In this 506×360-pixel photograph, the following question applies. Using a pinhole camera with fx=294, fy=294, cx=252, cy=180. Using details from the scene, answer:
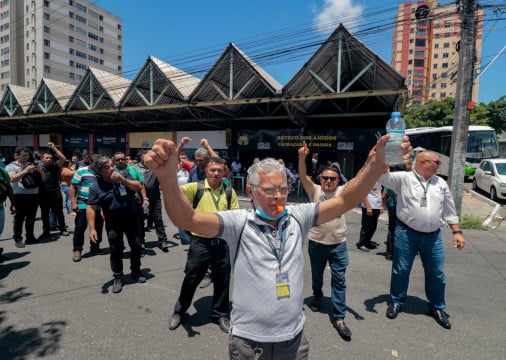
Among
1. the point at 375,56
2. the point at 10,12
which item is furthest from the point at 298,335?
the point at 10,12

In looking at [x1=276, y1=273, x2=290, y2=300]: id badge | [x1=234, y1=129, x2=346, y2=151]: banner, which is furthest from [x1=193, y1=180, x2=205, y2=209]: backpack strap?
[x1=234, y1=129, x2=346, y2=151]: banner

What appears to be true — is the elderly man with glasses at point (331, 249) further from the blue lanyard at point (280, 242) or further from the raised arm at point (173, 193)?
the raised arm at point (173, 193)

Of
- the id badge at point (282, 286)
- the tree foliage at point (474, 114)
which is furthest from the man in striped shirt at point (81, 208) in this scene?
the tree foliage at point (474, 114)

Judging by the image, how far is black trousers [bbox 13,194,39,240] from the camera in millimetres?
5809

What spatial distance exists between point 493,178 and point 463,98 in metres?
5.76

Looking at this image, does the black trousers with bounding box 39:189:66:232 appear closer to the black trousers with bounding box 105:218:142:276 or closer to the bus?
the black trousers with bounding box 105:218:142:276

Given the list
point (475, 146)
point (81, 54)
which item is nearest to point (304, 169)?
point (475, 146)

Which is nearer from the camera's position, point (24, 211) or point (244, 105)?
point (24, 211)

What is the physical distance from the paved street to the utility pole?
4.16 metres

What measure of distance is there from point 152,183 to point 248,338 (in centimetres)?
475

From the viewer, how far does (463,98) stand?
8531 millimetres

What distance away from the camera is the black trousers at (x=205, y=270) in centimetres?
311

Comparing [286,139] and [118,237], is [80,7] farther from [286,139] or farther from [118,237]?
[118,237]

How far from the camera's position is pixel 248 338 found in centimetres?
165
